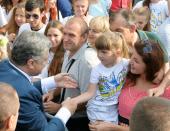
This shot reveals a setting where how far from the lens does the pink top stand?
3.12 m

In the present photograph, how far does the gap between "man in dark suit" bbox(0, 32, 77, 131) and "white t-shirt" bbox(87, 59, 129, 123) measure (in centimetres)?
30

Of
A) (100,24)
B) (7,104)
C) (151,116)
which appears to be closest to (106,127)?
(7,104)

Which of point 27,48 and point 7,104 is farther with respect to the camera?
point 27,48

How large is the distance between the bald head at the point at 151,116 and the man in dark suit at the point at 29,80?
1.09 metres

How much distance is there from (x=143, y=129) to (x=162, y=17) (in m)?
4.03

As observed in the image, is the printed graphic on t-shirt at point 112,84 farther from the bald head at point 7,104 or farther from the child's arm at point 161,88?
the bald head at point 7,104

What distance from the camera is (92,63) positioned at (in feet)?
→ 11.6

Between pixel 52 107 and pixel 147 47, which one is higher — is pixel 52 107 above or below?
below

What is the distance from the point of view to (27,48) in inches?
117

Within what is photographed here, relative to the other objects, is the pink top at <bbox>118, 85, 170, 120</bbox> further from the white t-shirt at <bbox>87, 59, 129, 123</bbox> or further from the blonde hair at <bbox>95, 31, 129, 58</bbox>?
the blonde hair at <bbox>95, 31, 129, 58</bbox>

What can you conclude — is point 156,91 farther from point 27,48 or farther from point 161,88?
point 27,48

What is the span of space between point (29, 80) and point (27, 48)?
255 millimetres

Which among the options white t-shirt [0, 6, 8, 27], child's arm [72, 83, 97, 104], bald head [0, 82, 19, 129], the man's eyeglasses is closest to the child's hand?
the man's eyeglasses

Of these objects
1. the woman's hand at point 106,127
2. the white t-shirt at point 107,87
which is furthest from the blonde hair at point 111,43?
the woman's hand at point 106,127
